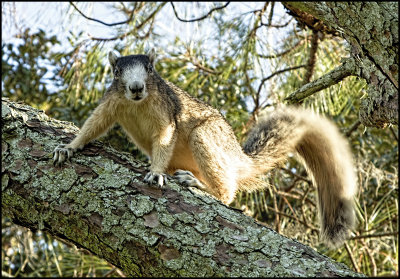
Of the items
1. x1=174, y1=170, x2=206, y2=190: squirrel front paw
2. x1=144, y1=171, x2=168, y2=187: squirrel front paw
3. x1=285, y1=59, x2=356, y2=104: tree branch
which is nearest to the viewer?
x1=285, y1=59, x2=356, y2=104: tree branch

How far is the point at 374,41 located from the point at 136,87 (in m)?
1.45

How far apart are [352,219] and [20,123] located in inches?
71.8

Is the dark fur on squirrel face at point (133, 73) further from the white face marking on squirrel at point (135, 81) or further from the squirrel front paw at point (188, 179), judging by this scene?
the squirrel front paw at point (188, 179)

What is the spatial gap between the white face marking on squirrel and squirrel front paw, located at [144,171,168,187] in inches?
29.2

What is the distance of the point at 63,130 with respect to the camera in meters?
2.47

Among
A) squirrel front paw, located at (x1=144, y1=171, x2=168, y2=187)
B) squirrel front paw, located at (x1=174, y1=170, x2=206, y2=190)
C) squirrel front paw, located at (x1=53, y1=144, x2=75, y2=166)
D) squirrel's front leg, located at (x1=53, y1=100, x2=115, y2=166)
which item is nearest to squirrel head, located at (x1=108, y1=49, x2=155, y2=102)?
squirrel's front leg, located at (x1=53, y1=100, x2=115, y2=166)

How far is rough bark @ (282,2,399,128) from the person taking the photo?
4.93ft

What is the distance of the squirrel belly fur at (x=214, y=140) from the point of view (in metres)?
2.73

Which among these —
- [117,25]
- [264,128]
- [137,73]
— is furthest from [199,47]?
[137,73]

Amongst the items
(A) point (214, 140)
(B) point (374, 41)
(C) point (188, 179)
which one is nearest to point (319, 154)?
(A) point (214, 140)

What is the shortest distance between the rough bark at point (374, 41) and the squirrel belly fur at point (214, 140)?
109 centimetres

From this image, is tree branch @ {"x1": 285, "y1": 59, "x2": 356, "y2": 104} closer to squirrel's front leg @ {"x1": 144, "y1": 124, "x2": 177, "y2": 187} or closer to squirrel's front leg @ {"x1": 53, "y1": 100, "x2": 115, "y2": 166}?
squirrel's front leg @ {"x1": 144, "y1": 124, "x2": 177, "y2": 187}

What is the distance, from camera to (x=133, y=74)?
9.11ft

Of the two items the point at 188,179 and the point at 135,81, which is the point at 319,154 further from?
the point at 135,81
